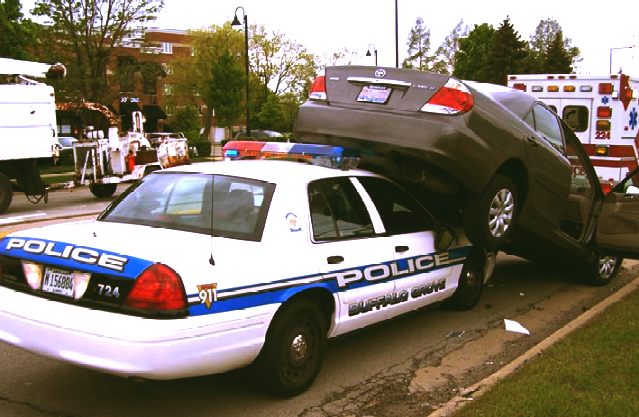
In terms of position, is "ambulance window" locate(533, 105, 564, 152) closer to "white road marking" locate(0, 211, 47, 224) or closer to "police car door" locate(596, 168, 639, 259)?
"police car door" locate(596, 168, 639, 259)

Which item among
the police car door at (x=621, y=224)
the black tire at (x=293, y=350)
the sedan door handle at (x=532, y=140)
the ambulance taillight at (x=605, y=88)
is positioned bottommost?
the black tire at (x=293, y=350)

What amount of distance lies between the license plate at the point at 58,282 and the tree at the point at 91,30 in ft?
87.6

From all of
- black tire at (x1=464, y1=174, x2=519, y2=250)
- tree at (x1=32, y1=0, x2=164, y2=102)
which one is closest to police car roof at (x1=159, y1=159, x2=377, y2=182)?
black tire at (x1=464, y1=174, x2=519, y2=250)

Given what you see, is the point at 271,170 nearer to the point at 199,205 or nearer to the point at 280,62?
the point at 199,205

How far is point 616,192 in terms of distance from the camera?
7383 mm

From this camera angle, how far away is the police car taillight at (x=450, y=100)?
18.1 ft

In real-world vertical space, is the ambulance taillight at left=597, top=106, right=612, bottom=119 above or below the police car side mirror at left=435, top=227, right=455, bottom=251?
above

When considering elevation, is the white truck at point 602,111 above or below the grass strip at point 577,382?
above

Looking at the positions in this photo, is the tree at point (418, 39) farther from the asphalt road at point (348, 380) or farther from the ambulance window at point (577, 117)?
the asphalt road at point (348, 380)

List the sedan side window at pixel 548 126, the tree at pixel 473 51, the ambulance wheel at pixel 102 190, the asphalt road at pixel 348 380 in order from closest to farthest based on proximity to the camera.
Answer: the asphalt road at pixel 348 380
the sedan side window at pixel 548 126
the ambulance wheel at pixel 102 190
the tree at pixel 473 51

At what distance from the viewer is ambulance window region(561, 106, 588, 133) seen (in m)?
12.4

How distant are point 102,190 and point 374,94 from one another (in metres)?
13.7

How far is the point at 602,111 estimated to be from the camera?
1214 cm

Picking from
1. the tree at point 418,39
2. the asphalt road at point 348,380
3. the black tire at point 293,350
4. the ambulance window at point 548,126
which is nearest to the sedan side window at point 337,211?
the black tire at point 293,350
